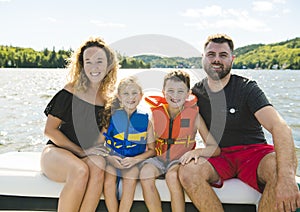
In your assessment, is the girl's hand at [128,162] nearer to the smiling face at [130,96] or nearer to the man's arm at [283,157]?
the smiling face at [130,96]

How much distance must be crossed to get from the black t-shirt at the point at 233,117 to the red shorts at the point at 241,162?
60 millimetres

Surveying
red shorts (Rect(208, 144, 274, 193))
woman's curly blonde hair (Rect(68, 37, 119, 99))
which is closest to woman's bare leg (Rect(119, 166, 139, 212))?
red shorts (Rect(208, 144, 274, 193))

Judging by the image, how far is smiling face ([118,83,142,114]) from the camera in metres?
2.73

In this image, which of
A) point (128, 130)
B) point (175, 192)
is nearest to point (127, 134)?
point (128, 130)

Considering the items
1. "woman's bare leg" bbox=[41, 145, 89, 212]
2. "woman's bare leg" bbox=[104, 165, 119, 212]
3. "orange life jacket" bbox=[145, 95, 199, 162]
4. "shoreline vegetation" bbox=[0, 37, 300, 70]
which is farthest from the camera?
"shoreline vegetation" bbox=[0, 37, 300, 70]

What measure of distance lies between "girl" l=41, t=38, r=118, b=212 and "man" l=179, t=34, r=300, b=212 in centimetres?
59

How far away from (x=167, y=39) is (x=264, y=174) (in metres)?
1.18

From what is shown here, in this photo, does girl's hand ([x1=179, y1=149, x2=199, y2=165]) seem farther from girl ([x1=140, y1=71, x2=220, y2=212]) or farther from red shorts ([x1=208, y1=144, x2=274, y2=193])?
red shorts ([x1=208, y1=144, x2=274, y2=193])

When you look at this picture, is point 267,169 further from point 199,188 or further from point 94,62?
point 94,62

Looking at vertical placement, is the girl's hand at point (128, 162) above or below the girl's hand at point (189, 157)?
below

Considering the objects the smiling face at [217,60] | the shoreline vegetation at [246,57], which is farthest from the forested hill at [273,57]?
the smiling face at [217,60]

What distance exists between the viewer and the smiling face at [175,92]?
107 inches

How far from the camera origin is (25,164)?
297 centimetres

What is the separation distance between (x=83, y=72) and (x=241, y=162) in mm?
1291
